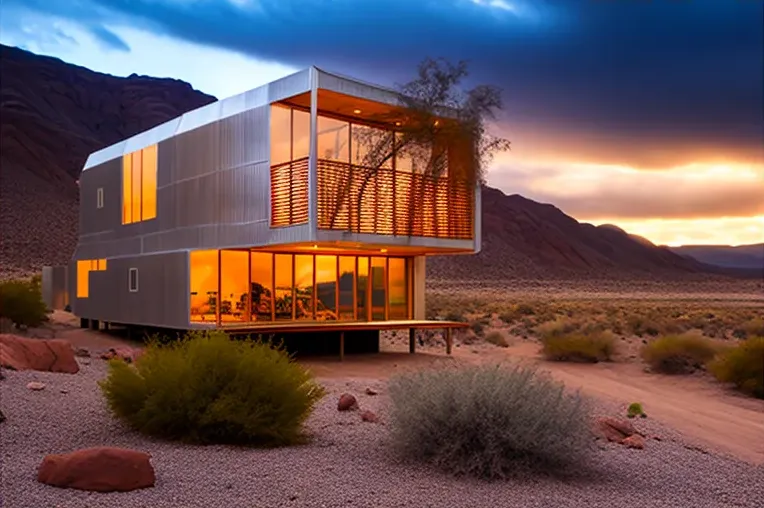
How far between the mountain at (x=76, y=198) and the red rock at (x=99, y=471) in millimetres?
54184

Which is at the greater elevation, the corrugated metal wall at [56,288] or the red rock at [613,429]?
the corrugated metal wall at [56,288]

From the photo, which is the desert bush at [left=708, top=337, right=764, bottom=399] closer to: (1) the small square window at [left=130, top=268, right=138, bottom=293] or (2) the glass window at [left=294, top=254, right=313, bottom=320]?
(2) the glass window at [left=294, top=254, right=313, bottom=320]

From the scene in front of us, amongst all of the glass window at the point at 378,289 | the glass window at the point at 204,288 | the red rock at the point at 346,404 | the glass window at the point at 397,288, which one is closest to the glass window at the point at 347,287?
the glass window at the point at 378,289

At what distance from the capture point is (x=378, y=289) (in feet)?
69.0

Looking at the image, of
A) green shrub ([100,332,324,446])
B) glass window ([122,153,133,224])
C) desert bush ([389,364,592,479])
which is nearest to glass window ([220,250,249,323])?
glass window ([122,153,133,224])

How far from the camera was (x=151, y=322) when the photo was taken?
66.0ft

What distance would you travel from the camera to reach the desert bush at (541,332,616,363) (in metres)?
21.7

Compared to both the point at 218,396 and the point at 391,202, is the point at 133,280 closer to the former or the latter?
the point at 391,202

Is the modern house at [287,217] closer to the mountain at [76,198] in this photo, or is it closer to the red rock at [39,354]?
the red rock at [39,354]

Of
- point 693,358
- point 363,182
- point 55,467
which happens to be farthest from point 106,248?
point 55,467

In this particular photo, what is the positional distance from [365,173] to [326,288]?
3.65 meters

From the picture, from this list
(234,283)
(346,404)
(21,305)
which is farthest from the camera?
(21,305)

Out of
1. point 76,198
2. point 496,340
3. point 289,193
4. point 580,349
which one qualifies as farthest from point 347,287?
point 76,198

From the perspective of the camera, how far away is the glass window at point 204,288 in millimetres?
18594
